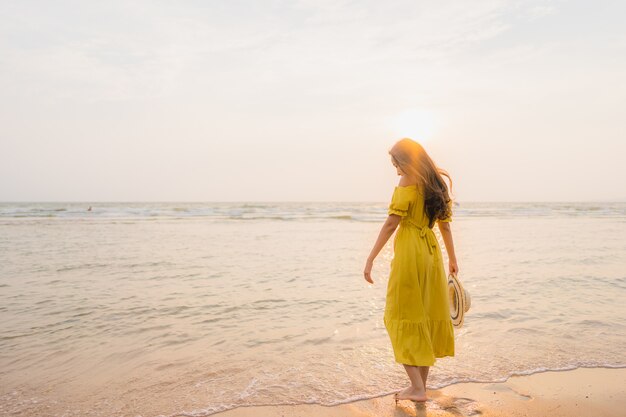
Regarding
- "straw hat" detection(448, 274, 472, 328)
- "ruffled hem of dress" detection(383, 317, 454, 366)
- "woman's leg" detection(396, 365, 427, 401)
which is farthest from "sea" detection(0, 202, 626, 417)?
"straw hat" detection(448, 274, 472, 328)

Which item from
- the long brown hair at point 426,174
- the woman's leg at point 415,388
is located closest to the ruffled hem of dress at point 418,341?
the woman's leg at point 415,388

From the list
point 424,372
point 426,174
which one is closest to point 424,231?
point 426,174

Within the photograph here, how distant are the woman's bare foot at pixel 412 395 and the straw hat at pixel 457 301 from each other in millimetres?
656

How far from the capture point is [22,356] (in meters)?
4.77

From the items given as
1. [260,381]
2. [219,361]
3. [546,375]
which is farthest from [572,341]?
[219,361]

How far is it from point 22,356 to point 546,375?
17.0 ft

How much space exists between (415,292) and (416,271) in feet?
0.54

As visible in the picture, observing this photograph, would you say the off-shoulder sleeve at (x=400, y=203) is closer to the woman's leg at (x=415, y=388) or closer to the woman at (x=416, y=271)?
the woman at (x=416, y=271)

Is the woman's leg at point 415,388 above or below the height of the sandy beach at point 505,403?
above

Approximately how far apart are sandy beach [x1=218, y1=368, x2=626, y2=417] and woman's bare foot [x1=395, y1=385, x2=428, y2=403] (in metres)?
0.04

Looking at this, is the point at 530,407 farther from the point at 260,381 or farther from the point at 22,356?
the point at 22,356

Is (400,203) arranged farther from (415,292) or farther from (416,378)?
(416,378)

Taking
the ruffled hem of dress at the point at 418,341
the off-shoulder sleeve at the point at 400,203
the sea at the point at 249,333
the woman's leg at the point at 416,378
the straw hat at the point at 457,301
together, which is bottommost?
the sea at the point at 249,333

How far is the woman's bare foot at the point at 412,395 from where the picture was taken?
3625mm
